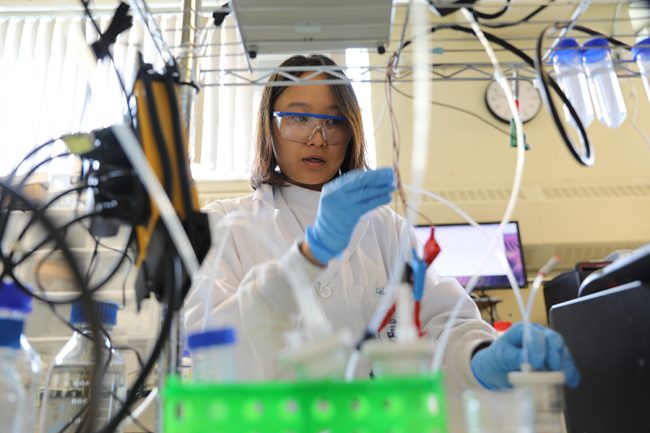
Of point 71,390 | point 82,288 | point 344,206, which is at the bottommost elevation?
point 71,390

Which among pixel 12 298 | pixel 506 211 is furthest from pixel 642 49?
pixel 12 298

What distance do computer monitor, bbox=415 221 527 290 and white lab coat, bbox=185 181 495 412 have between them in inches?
37.8

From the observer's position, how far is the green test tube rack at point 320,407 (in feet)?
1.23

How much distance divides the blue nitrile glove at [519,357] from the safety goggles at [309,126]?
698 mm

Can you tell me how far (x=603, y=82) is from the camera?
107 cm

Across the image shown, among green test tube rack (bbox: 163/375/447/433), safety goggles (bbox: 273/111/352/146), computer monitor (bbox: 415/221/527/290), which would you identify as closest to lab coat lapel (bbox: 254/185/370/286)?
safety goggles (bbox: 273/111/352/146)

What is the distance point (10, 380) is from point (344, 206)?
45 centimetres

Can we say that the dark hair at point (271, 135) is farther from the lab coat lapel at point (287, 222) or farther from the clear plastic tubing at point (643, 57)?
the clear plastic tubing at point (643, 57)

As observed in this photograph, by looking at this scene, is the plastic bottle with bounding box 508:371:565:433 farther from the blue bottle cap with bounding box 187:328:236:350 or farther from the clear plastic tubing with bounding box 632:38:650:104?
the clear plastic tubing with bounding box 632:38:650:104

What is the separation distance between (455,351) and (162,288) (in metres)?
0.60

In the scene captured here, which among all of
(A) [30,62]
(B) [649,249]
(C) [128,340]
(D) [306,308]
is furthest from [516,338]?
(A) [30,62]

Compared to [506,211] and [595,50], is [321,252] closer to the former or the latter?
[506,211]

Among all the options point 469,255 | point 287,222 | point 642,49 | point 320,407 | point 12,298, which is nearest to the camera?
point 320,407

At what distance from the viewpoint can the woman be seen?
0.71 meters
